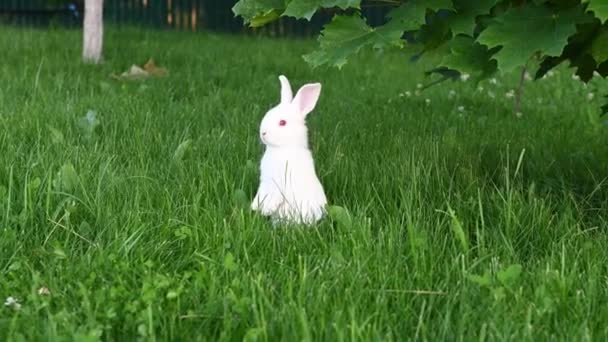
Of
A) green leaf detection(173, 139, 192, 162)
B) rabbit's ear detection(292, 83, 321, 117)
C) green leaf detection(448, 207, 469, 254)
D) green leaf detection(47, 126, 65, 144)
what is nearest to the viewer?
green leaf detection(448, 207, 469, 254)

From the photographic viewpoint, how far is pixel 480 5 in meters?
2.28

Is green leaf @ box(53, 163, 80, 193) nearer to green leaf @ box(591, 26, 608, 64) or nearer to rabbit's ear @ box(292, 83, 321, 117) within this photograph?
rabbit's ear @ box(292, 83, 321, 117)

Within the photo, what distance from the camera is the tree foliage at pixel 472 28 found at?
2174 millimetres

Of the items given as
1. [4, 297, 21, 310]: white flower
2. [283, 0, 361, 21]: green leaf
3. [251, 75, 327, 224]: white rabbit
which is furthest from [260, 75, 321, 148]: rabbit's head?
[4, 297, 21, 310]: white flower

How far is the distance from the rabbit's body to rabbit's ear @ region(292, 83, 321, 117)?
0.13m

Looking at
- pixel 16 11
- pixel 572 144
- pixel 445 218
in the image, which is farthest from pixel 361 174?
pixel 16 11

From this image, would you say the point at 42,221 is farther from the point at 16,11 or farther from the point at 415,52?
the point at 16,11

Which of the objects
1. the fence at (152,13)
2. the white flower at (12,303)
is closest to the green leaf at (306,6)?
the white flower at (12,303)

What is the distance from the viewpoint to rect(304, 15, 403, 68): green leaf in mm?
2183

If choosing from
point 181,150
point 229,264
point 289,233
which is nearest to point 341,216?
point 289,233

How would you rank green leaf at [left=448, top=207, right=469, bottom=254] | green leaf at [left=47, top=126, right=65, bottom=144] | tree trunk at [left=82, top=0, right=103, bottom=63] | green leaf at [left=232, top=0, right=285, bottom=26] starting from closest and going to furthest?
green leaf at [left=448, top=207, right=469, bottom=254], green leaf at [left=232, top=0, right=285, bottom=26], green leaf at [left=47, top=126, right=65, bottom=144], tree trunk at [left=82, top=0, right=103, bottom=63]

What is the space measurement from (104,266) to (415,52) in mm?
1208

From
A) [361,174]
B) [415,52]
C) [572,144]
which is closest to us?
[415,52]

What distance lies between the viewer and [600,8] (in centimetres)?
202
